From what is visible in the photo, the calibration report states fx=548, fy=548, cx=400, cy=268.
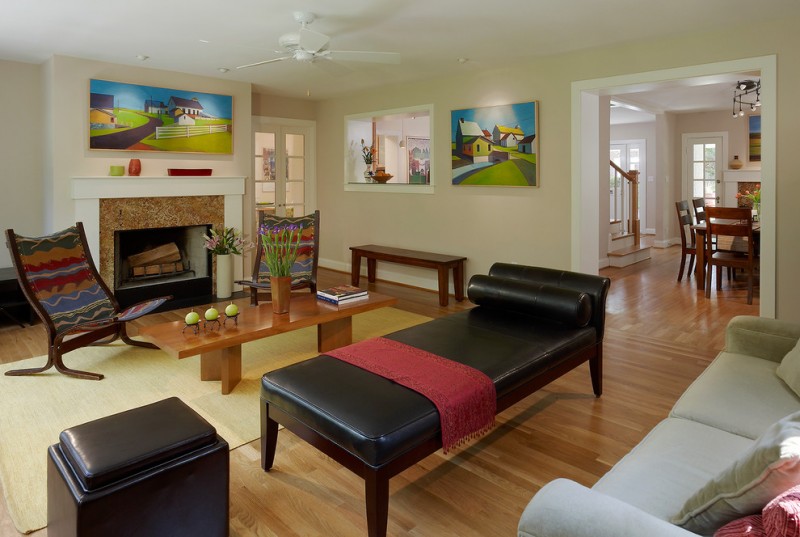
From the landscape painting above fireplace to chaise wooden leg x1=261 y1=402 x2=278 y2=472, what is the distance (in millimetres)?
4101

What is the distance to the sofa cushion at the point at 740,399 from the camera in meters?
1.89

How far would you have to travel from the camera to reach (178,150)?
5805 millimetres

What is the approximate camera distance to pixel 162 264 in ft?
19.9

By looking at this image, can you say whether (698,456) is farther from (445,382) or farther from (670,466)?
(445,382)

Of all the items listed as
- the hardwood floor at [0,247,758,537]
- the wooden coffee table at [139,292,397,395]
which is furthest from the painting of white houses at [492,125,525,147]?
the wooden coffee table at [139,292,397,395]

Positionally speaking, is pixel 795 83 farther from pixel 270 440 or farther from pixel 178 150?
pixel 178 150

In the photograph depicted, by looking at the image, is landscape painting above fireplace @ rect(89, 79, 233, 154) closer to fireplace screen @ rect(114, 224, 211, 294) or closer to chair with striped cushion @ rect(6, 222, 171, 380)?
fireplace screen @ rect(114, 224, 211, 294)

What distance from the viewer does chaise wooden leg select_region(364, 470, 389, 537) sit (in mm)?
1873

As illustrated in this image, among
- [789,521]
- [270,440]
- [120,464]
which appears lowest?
[270,440]

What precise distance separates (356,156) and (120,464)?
6.09m

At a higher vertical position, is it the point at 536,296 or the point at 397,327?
the point at 536,296

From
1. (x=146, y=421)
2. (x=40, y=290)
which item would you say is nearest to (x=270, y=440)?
(x=146, y=421)

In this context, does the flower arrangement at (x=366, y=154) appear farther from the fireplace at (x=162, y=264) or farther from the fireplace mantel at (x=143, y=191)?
the fireplace at (x=162, y=264)

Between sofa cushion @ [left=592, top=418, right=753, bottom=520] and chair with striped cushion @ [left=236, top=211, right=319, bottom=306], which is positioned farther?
chair with striped cushion @ [left=236, top=211, right=319, bottom=306]
